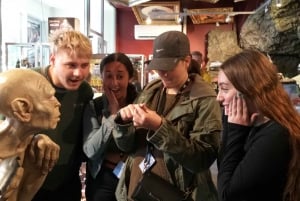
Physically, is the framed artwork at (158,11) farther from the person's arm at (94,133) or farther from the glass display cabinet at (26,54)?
the person's arm at (94,133)

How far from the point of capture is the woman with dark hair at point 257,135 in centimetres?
113

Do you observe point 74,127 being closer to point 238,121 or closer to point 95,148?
point 95,148

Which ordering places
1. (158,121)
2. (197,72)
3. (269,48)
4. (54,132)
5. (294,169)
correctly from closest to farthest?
(294,169), (158,121), (54,132), (197,72), (269,48)

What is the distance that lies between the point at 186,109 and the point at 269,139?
0.34 meters

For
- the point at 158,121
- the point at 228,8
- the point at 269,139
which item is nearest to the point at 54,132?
the point at 158,121

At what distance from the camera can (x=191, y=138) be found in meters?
1.37

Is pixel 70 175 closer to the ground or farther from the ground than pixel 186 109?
closer to the ground

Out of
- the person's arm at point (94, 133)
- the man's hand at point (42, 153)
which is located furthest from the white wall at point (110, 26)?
the man's hand at point (42, 153)

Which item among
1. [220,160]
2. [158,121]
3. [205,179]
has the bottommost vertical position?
[205,179]

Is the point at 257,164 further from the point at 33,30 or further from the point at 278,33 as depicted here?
the point at 278,33

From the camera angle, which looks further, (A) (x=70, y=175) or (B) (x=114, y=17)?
(B) (x=114, y=17)

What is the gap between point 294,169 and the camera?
1.12 metres

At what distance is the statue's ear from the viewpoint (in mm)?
853

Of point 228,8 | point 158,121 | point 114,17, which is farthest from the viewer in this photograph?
point 114,17
